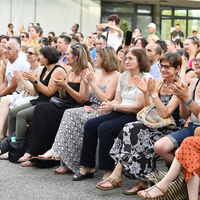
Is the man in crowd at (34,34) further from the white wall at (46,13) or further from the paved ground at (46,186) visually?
the white wall at (46,13)

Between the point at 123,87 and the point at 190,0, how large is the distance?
54.8ft

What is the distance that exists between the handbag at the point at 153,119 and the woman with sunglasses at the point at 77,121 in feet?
2.63

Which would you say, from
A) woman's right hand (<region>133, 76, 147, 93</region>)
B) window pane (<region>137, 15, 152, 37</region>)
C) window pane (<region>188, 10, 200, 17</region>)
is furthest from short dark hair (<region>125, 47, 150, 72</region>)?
window pane (<region>188, 10, 200, 17</region>)

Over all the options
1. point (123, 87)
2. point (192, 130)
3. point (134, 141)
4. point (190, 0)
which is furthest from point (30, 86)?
point (190, 0)

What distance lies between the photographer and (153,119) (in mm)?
3203

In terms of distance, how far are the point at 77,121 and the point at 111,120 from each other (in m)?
0.53

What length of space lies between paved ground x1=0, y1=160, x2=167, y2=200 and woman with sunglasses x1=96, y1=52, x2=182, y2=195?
12cm

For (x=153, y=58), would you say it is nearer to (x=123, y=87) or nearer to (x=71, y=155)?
(x=123, y=87)

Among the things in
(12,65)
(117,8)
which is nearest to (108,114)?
(12,65)

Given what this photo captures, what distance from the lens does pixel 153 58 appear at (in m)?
4.83

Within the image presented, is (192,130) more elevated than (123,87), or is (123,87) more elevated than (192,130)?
(123,87)

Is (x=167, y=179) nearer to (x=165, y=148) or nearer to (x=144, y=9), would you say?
(x=165, y=148)

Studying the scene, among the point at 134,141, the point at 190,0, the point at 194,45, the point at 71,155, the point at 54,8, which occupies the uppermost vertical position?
the point at 190,0

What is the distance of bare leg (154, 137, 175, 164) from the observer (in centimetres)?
292
